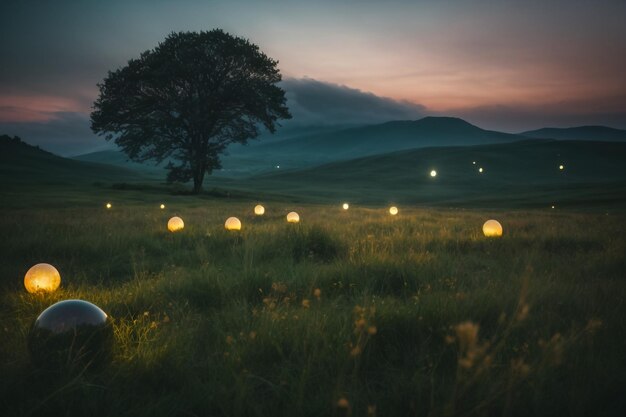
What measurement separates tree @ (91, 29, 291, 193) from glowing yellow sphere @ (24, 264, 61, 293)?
3000 centimetres

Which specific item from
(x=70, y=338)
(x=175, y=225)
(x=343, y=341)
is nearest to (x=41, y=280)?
(x=70, y=338)

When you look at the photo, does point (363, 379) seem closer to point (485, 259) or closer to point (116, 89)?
point (485, 259)

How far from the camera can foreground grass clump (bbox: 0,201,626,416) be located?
90.7 inches

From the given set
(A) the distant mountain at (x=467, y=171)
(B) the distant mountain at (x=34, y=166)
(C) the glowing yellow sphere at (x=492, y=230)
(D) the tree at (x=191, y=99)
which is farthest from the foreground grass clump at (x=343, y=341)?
(B) the distant mountain at (x=34, y=166)

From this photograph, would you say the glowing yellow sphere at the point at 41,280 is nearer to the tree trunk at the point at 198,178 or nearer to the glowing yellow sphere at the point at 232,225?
the glowing yellow sphere at the point at 232,225

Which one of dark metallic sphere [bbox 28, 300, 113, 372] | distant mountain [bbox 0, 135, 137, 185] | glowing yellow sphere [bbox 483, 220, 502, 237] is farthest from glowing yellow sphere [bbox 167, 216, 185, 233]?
distant mountain [bbox 0, 135, 137, 185]

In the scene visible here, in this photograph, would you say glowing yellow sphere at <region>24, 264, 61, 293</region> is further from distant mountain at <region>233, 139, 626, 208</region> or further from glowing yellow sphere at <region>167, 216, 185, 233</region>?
distant mountain at <region>233, 139, 626, 208</region>

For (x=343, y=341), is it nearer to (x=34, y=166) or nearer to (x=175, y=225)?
(x=175, y=225)

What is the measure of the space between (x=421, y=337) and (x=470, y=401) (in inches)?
34.4

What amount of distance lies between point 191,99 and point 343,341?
36.6m

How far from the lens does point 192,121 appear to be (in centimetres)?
3453

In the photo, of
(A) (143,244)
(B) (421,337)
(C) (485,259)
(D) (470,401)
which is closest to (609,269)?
(C) (485,259)

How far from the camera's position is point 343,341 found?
294cm

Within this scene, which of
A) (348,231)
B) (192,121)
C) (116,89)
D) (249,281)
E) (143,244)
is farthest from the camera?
(192,121)
